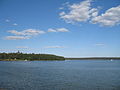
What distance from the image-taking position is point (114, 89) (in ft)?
137

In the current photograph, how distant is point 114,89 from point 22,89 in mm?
24397

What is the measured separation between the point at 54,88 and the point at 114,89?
16.1 metres

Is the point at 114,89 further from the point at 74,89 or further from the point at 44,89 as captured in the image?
the point at 44,89

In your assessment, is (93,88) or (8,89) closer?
(8,89)

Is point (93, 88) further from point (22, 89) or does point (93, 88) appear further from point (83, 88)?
point (22, 89)

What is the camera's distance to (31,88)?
42.0 metres

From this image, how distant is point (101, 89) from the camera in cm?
4191

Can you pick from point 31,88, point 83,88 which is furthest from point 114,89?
point 31,88

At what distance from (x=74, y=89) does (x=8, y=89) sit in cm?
1727

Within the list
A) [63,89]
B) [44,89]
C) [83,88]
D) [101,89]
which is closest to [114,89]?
[101,89]

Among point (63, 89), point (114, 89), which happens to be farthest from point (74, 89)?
point (114, 89)

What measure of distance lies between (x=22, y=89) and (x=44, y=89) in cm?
570

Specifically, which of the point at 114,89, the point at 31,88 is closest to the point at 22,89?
the point at 31,88

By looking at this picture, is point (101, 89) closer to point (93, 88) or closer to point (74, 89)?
point (93, 88)
